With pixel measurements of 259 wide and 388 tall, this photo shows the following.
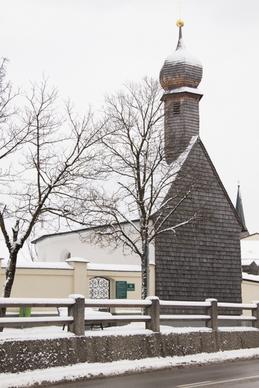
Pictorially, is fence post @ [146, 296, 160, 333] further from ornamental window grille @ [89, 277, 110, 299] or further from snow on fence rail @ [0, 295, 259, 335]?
ornamental window grille @ [89, 277, 110, 299]

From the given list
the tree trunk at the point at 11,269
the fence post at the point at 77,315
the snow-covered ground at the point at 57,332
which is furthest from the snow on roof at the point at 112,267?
the fence post at the point at 77,315

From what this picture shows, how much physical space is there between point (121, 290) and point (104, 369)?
12750 millimetres

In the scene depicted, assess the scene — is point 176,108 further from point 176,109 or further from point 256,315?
point 256,315

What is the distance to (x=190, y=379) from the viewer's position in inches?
439

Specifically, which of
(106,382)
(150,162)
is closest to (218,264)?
(150,162)

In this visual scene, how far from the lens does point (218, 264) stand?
107ft

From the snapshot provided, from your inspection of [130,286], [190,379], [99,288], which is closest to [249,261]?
[130,286]

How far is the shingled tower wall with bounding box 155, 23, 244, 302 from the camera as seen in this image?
2998cm

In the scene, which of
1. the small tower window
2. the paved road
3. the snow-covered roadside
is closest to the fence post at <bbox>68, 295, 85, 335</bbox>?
the snow-covered roadside

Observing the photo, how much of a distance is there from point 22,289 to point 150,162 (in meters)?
6.72

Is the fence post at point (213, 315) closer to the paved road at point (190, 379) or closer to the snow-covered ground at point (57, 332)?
the snow-covered ground at point (57, 332)

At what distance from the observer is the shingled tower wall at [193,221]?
1180 inches

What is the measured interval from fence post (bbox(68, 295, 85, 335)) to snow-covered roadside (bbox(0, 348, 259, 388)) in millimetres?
723

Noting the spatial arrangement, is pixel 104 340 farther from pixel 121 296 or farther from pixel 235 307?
pixel 121 296
